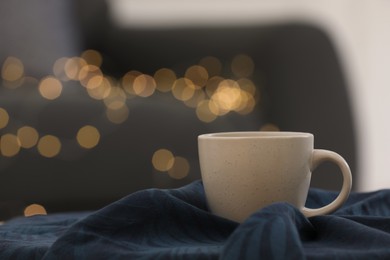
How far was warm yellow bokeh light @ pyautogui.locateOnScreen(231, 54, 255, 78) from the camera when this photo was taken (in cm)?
134

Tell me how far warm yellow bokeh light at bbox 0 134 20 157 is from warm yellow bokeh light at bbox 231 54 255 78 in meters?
0.57

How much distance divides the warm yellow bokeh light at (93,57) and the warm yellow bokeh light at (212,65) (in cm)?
26

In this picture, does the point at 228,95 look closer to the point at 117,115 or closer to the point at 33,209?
the point at 117,115

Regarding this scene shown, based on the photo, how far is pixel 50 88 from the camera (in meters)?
1.07

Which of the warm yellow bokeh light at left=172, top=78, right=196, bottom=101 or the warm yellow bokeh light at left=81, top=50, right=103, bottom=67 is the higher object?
the warm yellow bokeh light at left=81, top=50, right=103, bottom=67

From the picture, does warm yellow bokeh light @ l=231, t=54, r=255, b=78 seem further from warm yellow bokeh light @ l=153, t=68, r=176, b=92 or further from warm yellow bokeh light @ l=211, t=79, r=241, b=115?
warm yellow bokeh light @ l=153, t=68, r=176, b=92

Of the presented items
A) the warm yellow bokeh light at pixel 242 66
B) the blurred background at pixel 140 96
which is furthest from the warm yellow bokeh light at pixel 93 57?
the warm yellow bokeh light at pixel 242 66

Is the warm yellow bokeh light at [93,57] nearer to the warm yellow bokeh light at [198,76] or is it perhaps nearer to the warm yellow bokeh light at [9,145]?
the warm yellow bokeh light at [198,76]

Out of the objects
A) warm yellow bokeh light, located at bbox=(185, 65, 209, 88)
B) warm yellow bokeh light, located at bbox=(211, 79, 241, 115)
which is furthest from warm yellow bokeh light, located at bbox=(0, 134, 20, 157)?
warm yellow bokeh light, located at bbox=(185, 65, 209, 88)

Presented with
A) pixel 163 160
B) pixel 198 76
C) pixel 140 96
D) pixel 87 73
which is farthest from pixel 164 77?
pixel 163 160

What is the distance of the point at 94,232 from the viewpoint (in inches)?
15.5

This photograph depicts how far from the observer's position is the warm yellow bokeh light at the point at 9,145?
97cm

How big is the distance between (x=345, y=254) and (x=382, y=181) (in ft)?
6.98

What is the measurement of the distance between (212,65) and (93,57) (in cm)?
30
